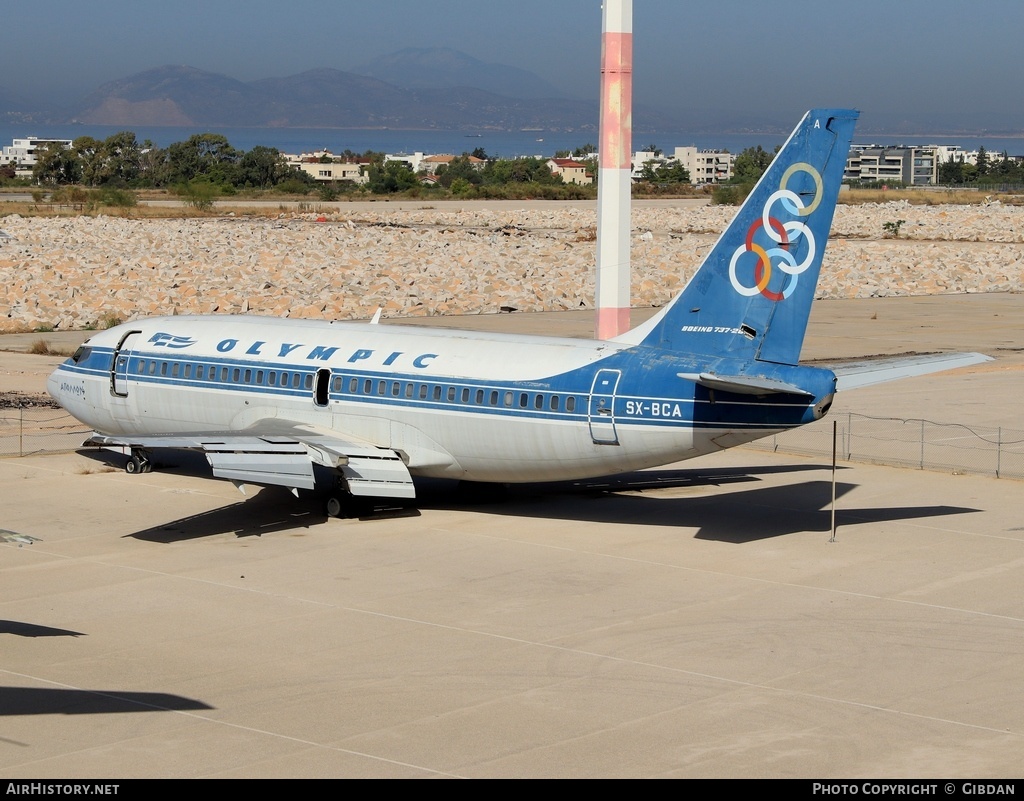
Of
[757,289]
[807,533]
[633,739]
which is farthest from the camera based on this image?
[807,533]

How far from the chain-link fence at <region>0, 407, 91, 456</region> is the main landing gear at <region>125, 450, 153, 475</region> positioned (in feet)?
11.1

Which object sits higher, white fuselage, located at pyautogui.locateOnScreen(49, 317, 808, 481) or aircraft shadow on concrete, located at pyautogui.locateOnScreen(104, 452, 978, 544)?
white fuselage, located at pyautogui.locateOnScreen(49, 317, 808, 481)

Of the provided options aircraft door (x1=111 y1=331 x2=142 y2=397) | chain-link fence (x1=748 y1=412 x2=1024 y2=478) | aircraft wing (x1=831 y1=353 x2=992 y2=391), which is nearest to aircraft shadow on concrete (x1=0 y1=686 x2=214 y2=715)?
aircraft wing (x1=831 y1=353 x2=992 y2=391)

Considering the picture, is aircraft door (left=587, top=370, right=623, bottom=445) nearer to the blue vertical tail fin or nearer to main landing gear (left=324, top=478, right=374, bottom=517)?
the blue vertical tail fin

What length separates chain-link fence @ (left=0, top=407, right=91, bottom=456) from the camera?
38281 mm

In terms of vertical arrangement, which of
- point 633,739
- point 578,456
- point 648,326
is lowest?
point 633,739

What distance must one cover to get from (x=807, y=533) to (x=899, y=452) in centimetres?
965

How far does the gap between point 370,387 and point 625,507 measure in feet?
20.7

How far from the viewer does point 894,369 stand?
93.5ft

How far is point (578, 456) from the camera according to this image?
93.4 ft

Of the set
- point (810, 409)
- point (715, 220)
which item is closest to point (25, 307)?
point (810, 409)

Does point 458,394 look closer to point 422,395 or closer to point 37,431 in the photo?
point 422,395

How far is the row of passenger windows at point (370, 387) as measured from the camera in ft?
94.5
